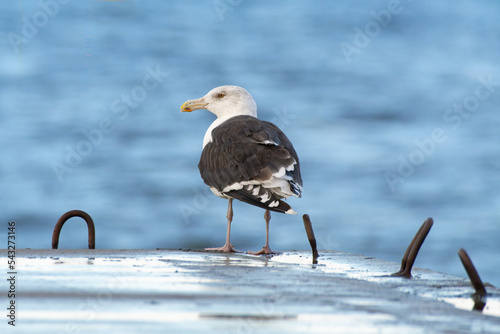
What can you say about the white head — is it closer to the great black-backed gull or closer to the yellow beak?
the yellow beak

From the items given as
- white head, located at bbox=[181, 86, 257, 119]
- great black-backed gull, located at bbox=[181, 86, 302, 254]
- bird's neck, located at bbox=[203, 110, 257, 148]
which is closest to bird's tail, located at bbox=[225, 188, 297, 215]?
great black-backed gull, located at bbox=[181, 86, 302, 254]

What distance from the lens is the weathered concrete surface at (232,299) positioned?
123 inches

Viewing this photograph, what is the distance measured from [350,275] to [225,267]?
32.6 inches

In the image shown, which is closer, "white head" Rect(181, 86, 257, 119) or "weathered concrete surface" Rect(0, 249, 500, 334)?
"weathered concrete surface" Rect(0, 249, 500, 334)

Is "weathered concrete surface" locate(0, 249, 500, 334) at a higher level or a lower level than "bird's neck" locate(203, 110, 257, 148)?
lower

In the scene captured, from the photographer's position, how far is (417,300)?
12.7ft

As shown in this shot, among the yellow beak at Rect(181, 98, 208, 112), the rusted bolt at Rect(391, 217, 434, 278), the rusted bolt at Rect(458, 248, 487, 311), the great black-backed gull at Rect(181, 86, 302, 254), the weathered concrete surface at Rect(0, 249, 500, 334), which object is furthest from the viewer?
the yellow beak at Rect(181, 98, 208, 112)

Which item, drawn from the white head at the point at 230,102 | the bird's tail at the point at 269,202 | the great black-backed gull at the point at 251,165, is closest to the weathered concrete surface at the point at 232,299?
the bird's tail at the point at 269,202

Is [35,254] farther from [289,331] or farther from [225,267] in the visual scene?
[289,331]

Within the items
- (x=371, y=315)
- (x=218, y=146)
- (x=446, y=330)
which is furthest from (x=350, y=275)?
(x=218, y=146)

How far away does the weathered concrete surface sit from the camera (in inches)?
123

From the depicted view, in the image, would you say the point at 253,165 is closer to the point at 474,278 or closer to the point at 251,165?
the point at 251,165

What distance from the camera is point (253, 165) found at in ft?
25.4

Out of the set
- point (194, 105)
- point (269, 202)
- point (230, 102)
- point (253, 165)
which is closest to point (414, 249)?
point (269, 202)
